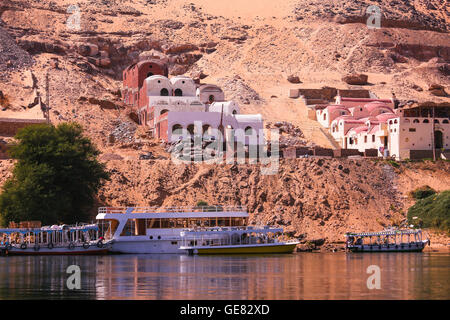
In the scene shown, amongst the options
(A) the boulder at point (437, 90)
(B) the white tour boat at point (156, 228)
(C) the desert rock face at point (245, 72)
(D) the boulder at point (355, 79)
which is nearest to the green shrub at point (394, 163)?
(C) the desert rock face at point (245, 72)

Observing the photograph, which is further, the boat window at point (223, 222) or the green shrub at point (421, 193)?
the green shrub at point (421, 193)

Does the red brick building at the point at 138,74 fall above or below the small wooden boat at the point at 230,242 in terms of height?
above

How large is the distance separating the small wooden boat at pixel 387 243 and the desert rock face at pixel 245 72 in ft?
11.4

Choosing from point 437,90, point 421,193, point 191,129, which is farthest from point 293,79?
point 421,193

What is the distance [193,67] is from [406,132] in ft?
175

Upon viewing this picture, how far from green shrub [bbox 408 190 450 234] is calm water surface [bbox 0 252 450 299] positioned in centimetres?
1070

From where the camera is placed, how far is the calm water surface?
35.5 metres

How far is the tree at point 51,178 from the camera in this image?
6738cm

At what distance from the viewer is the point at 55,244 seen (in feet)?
213

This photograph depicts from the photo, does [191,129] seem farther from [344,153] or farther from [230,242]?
[230,242]

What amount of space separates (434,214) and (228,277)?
33.0 meters

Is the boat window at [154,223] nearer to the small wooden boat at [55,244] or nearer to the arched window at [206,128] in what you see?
the small wooden boat at [55,244]

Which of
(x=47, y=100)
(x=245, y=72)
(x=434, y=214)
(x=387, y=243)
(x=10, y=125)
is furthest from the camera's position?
(x=245, y=72)

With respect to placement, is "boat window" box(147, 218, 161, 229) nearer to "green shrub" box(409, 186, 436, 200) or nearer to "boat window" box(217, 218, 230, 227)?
"boat window" box(217, 218, 230, 227)
